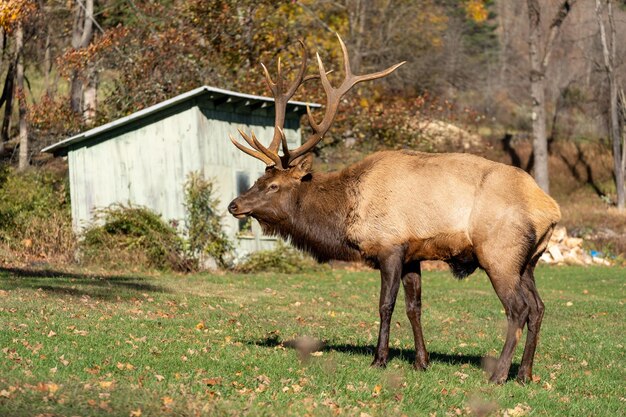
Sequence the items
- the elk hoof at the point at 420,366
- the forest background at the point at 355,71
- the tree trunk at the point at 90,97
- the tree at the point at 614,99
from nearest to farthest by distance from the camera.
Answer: the elk hoof at the point at 420,366 < the tree trunk at the point at 90,97 < the forest background at the point at 355,71 < the tree at the point at 614,99

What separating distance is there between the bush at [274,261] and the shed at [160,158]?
507 millimetres

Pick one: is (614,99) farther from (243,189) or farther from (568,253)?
(243,189)

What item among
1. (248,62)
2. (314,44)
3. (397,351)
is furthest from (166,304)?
(314,44)

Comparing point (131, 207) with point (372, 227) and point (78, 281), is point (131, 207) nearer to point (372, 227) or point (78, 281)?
point (78, 281)

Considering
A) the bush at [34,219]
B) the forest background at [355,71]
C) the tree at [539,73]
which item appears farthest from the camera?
the tree at [539,73]

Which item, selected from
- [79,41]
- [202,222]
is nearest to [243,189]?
[202,222]

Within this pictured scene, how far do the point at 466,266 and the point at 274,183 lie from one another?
251 cm

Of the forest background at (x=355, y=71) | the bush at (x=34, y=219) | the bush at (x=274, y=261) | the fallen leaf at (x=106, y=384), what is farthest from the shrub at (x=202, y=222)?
the fallen leaf at (x=106, y=384)

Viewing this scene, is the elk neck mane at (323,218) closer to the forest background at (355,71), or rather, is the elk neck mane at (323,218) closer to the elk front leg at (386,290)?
the elk front leg at (386,290)

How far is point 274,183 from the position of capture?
1233cm

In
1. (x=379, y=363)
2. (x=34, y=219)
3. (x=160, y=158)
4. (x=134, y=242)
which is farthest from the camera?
(x=160, y=158)

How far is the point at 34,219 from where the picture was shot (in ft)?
79.6

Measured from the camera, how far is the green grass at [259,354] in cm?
896

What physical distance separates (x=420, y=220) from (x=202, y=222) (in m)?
13.2
